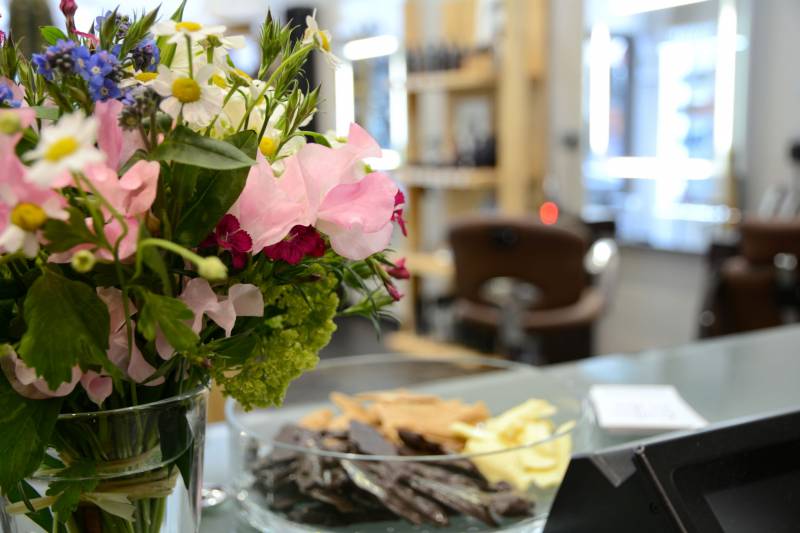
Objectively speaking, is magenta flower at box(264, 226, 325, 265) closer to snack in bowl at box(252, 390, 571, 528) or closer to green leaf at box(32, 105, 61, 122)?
green leaf at box(32, 105, 61, 122)

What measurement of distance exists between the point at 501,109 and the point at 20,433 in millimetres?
4049

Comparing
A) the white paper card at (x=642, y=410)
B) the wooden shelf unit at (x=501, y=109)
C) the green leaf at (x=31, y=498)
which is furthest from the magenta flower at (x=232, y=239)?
the wooden shelf unit at (x=501, y=109)

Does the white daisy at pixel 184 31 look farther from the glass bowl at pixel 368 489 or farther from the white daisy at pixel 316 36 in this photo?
the glass bowl at pixel 368 489

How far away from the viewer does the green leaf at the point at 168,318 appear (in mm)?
463

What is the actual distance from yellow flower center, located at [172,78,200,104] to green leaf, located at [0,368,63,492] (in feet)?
0.69

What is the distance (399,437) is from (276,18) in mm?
583

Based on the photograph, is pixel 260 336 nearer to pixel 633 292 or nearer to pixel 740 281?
pixel 740 281

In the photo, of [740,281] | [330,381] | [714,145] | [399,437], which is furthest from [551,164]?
[399,437]

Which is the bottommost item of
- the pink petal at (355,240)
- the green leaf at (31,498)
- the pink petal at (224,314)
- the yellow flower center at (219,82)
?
the green leaf at (31,498)

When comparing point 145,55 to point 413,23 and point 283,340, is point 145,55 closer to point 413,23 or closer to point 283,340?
point 283,340

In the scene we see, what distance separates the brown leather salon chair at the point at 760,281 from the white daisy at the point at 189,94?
9.70ft

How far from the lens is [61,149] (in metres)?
0.39

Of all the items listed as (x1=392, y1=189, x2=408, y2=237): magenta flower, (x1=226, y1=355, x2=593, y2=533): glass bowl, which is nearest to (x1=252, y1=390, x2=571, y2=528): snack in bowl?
(x1=226, y1=355, x2=593, y2=533): glass bowl

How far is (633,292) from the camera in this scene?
16.9 ft
